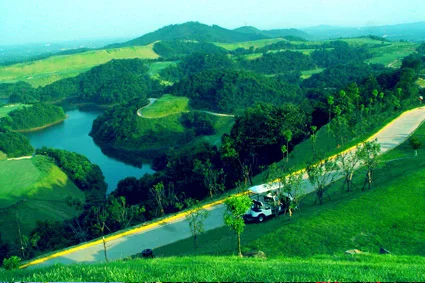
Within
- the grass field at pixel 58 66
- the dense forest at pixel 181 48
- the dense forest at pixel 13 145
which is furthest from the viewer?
the dense forest at pixel 181 48

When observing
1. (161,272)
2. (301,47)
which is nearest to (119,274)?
(161,272)

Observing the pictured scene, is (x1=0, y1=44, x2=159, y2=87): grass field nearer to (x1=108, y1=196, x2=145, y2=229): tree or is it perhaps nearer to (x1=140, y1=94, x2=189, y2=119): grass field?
(x1=140, y1=94, x2=189, y2=119): grass field

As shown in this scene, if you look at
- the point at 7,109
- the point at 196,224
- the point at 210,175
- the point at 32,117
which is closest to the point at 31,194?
the point at 210,175

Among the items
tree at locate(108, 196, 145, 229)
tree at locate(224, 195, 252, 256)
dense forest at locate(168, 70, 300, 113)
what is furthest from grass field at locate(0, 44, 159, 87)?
tree at locate(224, 195, 252, 256)

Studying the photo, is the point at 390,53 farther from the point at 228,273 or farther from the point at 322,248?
the point at 228,273

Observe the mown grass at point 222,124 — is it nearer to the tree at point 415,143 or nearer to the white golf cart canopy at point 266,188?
the tree at point 415,143

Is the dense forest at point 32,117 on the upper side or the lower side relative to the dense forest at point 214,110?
lower

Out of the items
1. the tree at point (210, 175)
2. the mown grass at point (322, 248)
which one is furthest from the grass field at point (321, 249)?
the tree at point (210, 175)
